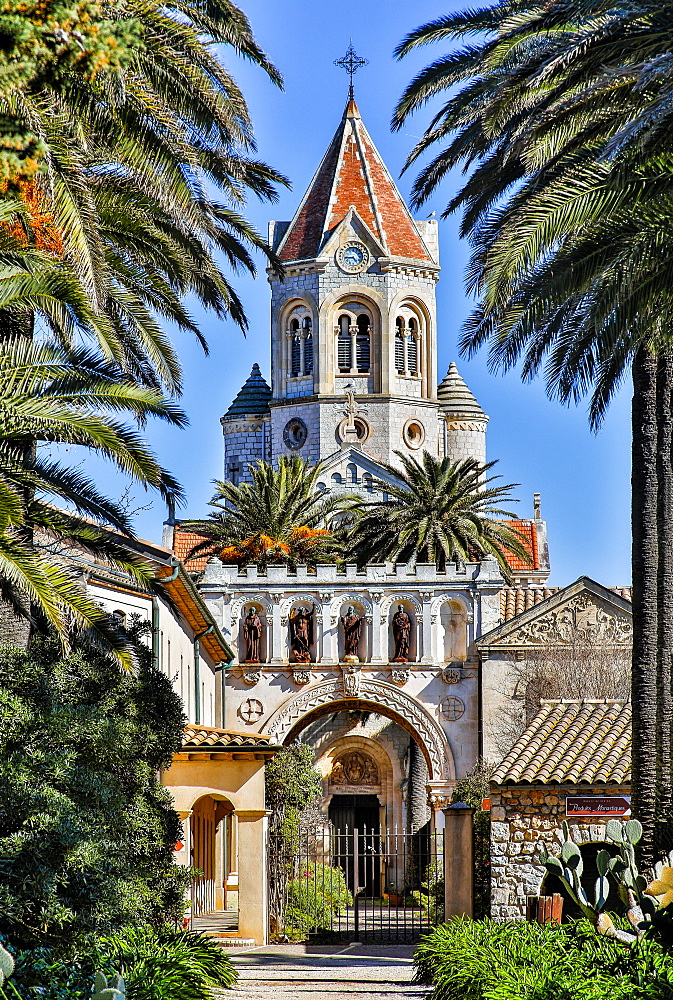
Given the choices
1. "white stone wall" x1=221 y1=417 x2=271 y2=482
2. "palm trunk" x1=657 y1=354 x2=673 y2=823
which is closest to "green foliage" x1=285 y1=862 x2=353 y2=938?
"palm trunk" x1=657 y1=354 x2=673 y2=823

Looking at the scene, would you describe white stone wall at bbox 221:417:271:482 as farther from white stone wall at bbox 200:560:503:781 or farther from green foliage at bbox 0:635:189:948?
green foliage at bbox 0:635:189:948

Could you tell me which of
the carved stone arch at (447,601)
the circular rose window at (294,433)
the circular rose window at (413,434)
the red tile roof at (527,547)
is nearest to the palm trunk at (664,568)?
the carved stone arch at (447,601)

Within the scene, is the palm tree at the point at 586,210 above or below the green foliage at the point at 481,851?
above

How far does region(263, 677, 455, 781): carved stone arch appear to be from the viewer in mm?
41281

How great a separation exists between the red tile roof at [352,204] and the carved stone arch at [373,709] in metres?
33.6

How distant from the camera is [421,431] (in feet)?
236

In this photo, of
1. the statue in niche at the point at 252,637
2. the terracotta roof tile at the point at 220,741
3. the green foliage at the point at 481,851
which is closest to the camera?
the green foliage at the point at 481,851

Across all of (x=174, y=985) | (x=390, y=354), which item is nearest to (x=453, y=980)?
(x=174, y=985)

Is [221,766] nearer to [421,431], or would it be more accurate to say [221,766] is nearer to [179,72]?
[179,72]

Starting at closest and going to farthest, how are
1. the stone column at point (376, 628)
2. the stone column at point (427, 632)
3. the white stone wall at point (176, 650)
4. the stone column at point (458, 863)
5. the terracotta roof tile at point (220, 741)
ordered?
the stone column at point (458, 863) < the white stone wall at point (176, 650) < the terracotta roof tile at point (220, 741) < the stone column at point (427, 632) < the stone column at point (376, 628)

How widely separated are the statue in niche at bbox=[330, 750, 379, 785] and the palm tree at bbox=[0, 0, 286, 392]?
35.4m

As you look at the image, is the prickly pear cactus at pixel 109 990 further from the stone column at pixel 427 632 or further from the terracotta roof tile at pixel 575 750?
the stone column at pixel 427 632

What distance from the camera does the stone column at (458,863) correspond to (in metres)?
23.2

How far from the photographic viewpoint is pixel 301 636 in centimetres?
4231
